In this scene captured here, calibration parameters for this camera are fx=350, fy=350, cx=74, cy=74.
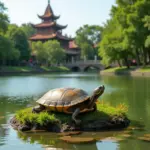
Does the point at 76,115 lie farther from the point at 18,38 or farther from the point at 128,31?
the point at 18,38

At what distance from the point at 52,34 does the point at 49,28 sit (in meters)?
4.05

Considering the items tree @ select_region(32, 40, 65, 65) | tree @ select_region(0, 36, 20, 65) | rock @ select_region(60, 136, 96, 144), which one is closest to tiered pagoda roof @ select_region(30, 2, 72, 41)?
tree @ select_region(32, 40, 65, 65)

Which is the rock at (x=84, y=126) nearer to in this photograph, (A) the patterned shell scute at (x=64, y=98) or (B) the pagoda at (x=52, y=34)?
(A) the patterned shell scute at (x=64, y=98)

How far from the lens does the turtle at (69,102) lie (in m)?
12.7

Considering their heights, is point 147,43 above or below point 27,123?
above

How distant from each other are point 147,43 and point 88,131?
42543 mm

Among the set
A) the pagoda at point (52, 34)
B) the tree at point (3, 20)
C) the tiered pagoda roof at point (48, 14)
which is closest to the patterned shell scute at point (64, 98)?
the tree at point (3, 20)

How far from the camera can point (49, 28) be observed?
383ft

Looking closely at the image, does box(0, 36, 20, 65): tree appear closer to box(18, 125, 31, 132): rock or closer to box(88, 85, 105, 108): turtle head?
box(88, 85, 105, 108): turtle head

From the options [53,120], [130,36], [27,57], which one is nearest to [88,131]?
[53,120]

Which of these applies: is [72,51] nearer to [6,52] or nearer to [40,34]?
[40,34]

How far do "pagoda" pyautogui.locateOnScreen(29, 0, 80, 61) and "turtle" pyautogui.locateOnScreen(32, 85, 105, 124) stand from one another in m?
97.8

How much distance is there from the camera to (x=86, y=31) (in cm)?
12619

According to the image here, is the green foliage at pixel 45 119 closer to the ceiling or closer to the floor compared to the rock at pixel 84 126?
closer to the ceiling
